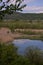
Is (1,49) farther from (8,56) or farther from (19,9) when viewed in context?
(19,9)

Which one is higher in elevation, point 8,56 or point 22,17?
point 8,56

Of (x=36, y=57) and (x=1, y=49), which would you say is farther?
(x=36, y=57)

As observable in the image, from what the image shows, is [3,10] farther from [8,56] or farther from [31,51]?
[31,51]

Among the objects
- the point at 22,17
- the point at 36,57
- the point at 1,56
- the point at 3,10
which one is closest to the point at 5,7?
the point at 3,10

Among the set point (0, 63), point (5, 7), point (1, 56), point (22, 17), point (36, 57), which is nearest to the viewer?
point (5, 7)

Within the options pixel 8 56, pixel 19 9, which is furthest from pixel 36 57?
pixel 19 9

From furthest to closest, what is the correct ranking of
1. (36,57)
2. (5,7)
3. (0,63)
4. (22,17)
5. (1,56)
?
(22,17), (36,57), (1,56), (0,63), (5,7)

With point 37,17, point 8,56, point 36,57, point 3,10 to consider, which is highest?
point 3,10

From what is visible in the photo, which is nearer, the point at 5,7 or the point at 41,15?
the point at 5,7

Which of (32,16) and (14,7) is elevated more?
(14,7)
